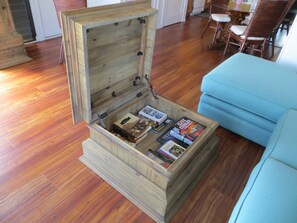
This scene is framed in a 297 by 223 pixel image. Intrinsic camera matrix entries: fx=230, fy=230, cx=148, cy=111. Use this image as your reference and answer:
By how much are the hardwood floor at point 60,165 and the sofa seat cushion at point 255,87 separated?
0.36 m

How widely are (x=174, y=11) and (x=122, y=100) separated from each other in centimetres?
377

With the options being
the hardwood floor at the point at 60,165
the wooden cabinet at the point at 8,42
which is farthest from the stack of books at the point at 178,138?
the wooden cabinet at the point at 8,42

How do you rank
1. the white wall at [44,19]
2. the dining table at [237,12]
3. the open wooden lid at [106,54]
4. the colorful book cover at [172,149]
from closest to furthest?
the open wooden lid at [106,54]
the colorful book cover at [172,149]
the white wall at [44,19]
the dining table at [237,12]

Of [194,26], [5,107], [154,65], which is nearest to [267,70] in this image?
[154,65]

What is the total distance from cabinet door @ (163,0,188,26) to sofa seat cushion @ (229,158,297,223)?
4.03 meters

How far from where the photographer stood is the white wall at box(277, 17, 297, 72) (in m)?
2.14

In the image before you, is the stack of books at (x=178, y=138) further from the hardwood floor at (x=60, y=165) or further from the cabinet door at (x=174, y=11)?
the cabinet door at (x=174, y=11)

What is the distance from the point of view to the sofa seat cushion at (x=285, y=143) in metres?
1.12

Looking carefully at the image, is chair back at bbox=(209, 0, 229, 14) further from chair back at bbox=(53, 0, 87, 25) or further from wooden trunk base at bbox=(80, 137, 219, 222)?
wooden trunk base at bbox=(80, 137, 219, 222)

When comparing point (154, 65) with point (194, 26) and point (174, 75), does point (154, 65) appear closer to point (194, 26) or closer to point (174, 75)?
point (174, 75)

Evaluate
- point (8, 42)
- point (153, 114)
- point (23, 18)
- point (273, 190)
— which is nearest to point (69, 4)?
point (8, 42)

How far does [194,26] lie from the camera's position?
4.75 m

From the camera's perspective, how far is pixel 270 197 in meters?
0.91

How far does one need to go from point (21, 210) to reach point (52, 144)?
529mm
